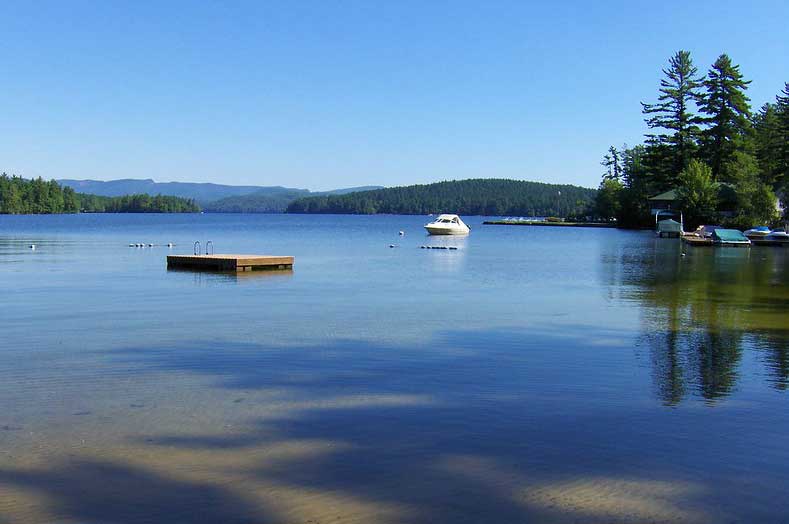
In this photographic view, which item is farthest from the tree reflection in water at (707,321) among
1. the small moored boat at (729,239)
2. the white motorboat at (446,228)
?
the white motorboat at (446,228)

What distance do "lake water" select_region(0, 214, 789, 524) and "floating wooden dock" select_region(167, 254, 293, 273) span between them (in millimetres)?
10697

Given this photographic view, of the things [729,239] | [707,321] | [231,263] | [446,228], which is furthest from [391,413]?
[446,228]

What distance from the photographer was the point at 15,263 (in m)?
33.4

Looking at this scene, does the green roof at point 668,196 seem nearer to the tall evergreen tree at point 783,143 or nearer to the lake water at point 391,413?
the tall evergreen tree at point 783,143

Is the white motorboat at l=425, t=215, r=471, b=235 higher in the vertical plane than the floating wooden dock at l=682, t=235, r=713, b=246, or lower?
higher

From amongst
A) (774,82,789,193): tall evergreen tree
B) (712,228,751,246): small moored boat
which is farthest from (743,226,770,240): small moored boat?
(774,82,789,193): tall evergreen tree

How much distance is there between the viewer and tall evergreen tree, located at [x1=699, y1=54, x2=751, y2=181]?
84062mm

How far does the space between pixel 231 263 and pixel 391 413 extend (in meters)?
21.9

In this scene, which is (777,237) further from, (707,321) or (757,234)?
(707,321)

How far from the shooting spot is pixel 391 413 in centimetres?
847

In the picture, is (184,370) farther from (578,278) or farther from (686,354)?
(578,278)

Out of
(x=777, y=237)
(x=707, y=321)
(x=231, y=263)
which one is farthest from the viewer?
(x=777, y=237)

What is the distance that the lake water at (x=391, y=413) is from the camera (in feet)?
19.7

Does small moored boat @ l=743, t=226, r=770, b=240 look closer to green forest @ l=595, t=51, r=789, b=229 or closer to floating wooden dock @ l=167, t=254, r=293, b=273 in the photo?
green forest @ l=595, t=51, r=789, b=229
